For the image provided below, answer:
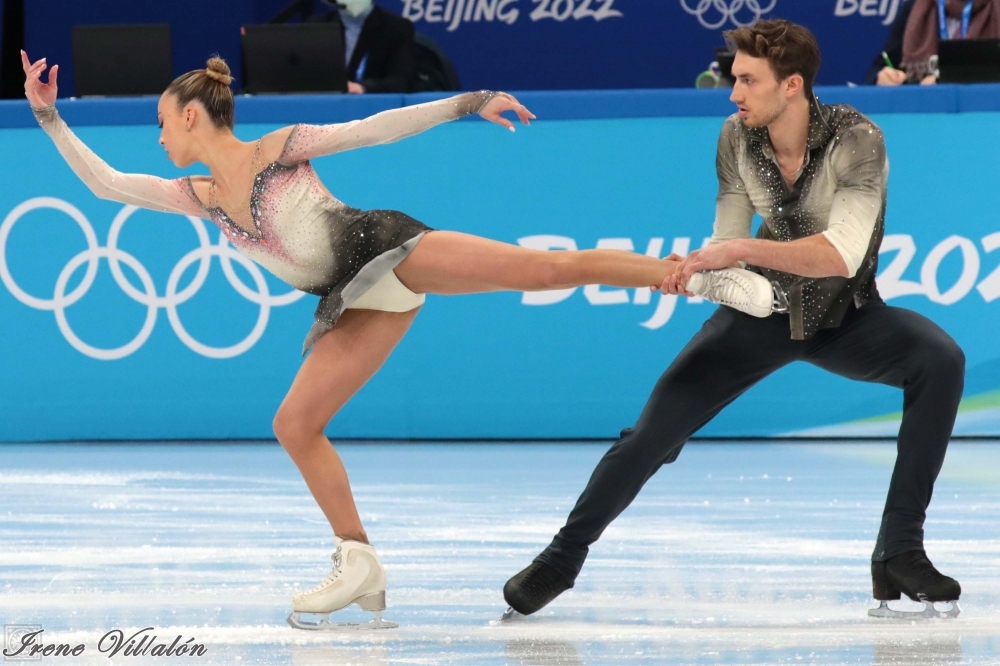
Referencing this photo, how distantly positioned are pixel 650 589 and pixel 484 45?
7.78 m

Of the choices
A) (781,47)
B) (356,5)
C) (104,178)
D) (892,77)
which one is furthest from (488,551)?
(356,5)

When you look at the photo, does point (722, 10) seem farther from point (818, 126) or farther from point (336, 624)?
point (336, 624)

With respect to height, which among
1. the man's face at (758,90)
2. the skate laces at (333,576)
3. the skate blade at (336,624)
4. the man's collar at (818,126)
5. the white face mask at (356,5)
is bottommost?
the skate blade at (336,624)

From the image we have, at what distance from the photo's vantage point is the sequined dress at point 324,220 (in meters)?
3.37

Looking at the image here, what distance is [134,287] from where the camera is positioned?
628 cm

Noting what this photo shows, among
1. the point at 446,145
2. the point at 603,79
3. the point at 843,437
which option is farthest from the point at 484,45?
the point at 843,437

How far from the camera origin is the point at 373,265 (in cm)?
335

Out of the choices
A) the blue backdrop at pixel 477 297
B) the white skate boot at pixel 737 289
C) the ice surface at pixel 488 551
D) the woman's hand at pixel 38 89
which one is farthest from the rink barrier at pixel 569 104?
the white skate boot at pixel 737 289

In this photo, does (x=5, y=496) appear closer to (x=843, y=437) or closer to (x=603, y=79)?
(x=843, y=437)

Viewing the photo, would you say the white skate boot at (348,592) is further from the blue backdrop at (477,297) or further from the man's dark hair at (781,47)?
the blue backdrop at (477,297)

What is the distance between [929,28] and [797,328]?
475 cm

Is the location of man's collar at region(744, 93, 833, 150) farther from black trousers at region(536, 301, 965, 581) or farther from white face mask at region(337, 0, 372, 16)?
white face mask at region(337, 0, 372, 16)

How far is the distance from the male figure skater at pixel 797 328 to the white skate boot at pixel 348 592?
334 mm

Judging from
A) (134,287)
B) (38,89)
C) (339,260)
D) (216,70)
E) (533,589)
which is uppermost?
(216,70)
